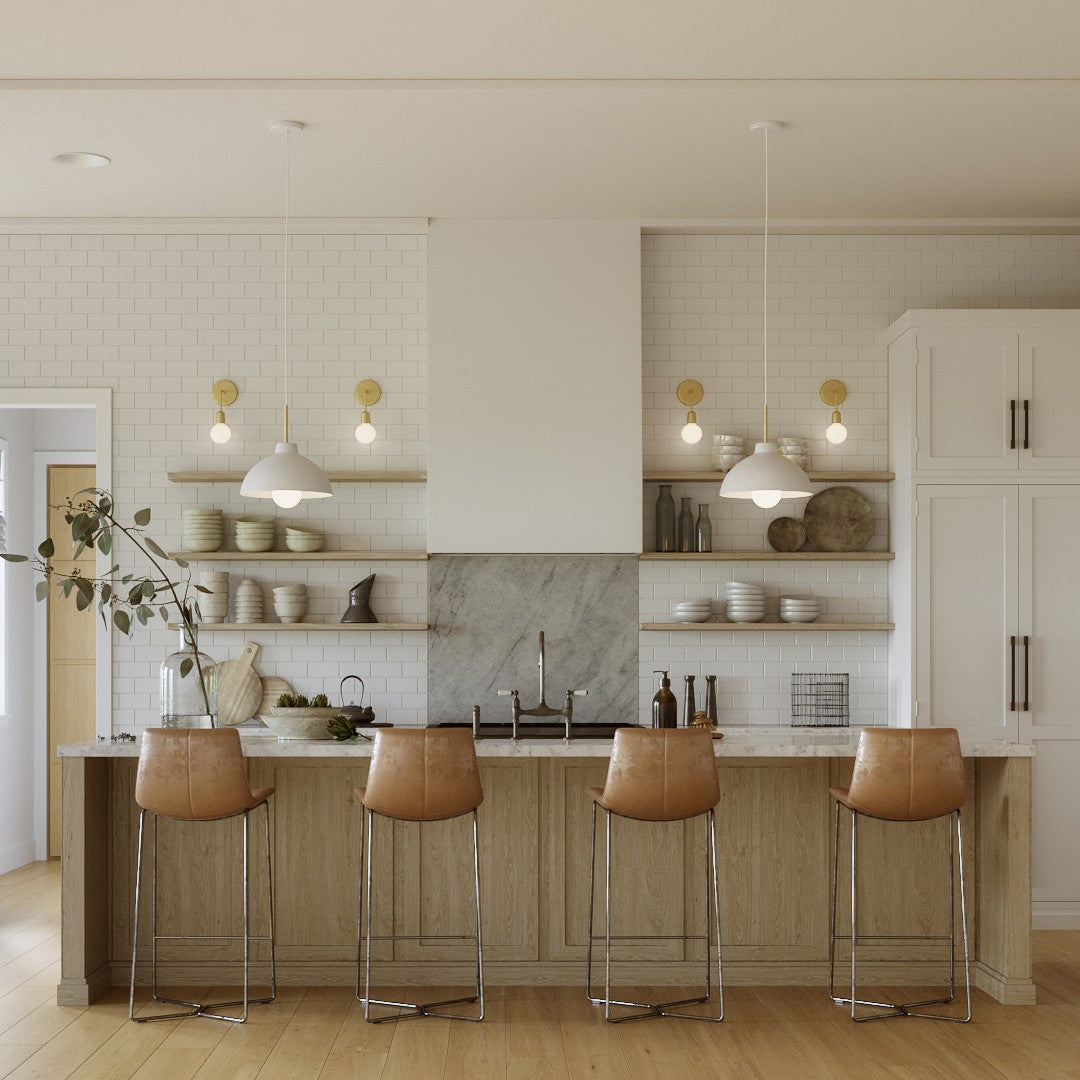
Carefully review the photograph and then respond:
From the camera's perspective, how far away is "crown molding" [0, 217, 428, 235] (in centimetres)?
624

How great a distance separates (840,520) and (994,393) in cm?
96

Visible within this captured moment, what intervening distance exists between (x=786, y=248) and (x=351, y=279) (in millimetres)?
2265

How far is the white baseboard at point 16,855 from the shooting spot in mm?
7094

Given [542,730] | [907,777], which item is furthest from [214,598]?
[907,777]

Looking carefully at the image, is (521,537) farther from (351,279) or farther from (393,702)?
(351,279)

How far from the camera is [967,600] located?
5906 mm

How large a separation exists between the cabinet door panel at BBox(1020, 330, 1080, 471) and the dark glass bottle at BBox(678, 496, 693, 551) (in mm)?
1613

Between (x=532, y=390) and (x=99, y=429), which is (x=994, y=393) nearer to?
(x=532, y=390)

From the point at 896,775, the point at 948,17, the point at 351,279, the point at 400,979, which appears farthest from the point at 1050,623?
the point at 351,279

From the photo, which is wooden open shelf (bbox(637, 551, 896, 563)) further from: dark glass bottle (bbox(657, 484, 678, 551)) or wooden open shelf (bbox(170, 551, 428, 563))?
wooden open shelf (bbox(170, 551, 428, 563))

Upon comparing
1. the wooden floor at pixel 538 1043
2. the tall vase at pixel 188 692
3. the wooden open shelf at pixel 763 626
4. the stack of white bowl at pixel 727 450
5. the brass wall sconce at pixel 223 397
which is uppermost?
the brass wall sconce at pixel 223 397

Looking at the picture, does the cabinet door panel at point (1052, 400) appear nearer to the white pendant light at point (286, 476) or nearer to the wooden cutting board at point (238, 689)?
the white pendant light at point (286, 476)

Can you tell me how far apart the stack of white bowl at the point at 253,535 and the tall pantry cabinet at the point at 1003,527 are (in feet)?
10.4

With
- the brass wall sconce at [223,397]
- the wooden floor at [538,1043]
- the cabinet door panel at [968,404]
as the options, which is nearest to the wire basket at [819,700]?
the cabinet door panel at [968,404]
